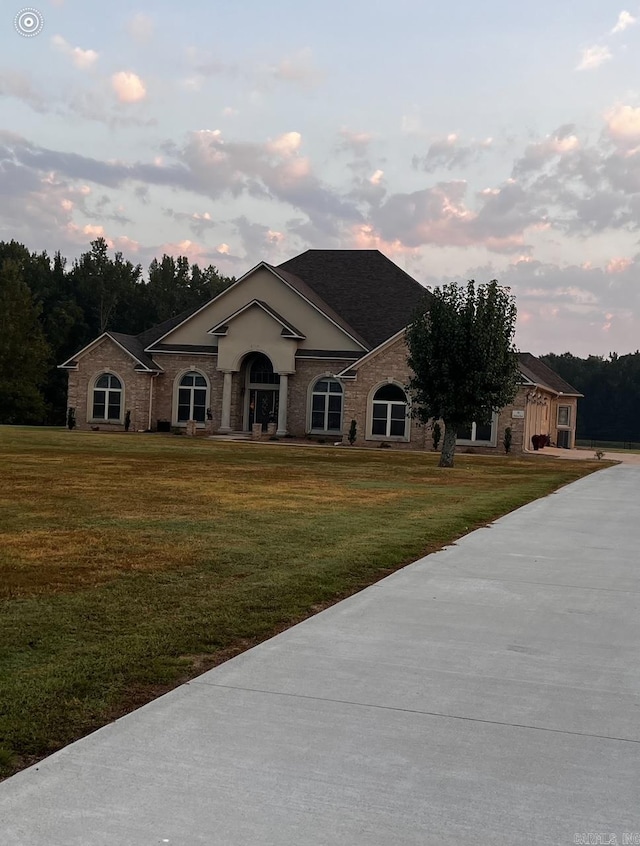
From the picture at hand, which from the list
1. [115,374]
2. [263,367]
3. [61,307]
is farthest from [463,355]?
[61,307]

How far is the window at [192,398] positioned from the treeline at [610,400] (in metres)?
66.9

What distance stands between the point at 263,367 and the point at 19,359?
957 inches

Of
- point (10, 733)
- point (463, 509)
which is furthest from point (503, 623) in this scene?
point (463, 509)

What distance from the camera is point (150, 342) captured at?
1925 inches

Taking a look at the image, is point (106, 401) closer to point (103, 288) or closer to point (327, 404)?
point (327, 404)

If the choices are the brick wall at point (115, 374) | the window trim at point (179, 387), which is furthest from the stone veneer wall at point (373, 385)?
the brick wall at point (115, 374)

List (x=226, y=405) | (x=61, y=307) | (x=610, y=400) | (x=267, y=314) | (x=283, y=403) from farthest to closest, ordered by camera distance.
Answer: (x=610, y=400)
(x=61, y=307)
(x=226, y=405)
(x=283, y=403)
(x=267, y=314)

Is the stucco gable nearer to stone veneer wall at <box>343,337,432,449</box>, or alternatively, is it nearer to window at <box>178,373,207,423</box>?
window at <box>178,373,207,423</box>

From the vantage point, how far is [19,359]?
63.8m

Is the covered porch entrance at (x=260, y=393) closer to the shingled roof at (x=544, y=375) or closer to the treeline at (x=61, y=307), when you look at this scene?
the shingled roof at (x=544, y=375)

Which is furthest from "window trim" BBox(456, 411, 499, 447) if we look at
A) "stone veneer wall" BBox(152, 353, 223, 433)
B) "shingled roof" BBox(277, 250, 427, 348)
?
"stone veneer wall" BBox(152, 353, 223, 433)

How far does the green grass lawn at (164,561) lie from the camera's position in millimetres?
5426

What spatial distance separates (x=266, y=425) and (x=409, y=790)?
43.1 m

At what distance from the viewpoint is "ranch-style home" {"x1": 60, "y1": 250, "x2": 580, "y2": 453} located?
1759 inches
